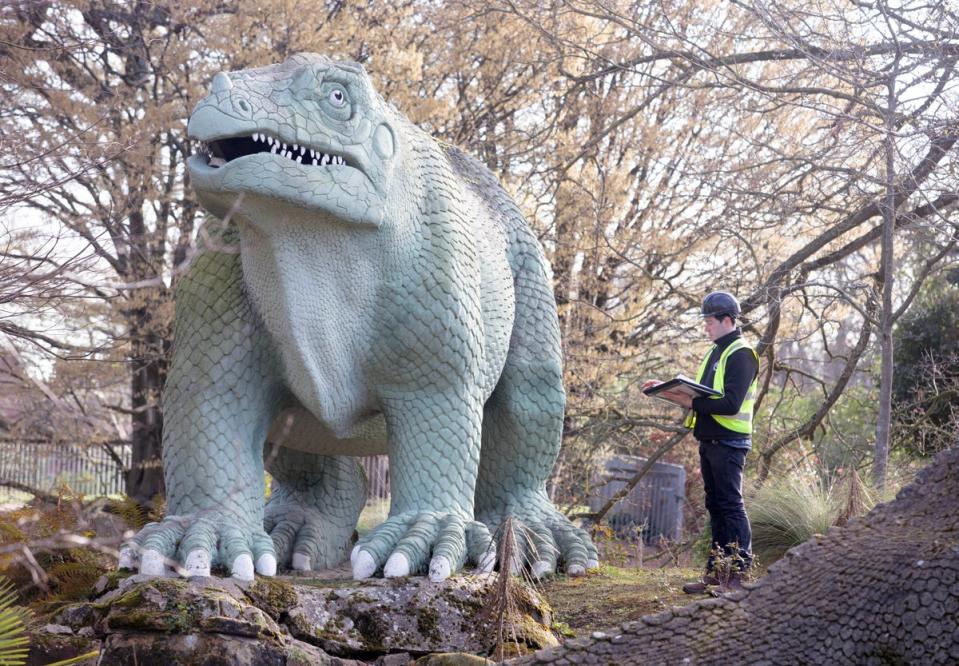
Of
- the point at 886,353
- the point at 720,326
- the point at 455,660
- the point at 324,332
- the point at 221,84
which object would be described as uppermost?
the point at 221,84

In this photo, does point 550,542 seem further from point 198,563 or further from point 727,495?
point 198,563

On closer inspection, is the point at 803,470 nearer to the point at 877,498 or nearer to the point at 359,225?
the point at 877,498

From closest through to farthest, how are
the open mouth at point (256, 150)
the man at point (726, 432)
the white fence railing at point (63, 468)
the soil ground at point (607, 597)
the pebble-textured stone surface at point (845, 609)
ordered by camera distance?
the pebble-textured stone surface at point (845, 609) < the open mouth at point (256, 150) < the soil ground at point (607, 597) < the man at point (726, 432) < the white fence railing at point (63, 468)

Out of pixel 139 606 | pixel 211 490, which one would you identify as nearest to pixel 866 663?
pixel 139 606

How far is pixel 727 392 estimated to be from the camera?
4707 millimetres

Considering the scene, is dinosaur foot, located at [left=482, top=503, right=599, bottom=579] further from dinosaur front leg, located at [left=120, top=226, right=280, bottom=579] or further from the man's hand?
dinosaur front leg, located at [left=120, top=226, right=280, bottom=579]

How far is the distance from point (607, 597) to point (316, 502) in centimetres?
148

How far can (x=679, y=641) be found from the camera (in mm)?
3035

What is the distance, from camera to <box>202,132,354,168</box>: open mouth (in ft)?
12.6

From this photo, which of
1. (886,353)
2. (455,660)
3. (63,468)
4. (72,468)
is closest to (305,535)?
(455,660)

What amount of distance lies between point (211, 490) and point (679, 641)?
6.61 ft

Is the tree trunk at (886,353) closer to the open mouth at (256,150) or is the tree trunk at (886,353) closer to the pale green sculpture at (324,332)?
the pale green sculpture at (324,332)

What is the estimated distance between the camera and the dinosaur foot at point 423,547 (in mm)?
3996

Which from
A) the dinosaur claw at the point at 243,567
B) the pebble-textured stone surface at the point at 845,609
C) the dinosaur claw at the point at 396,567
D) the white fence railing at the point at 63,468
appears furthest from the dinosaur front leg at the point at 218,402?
the white fence railing at the point at 63,468
